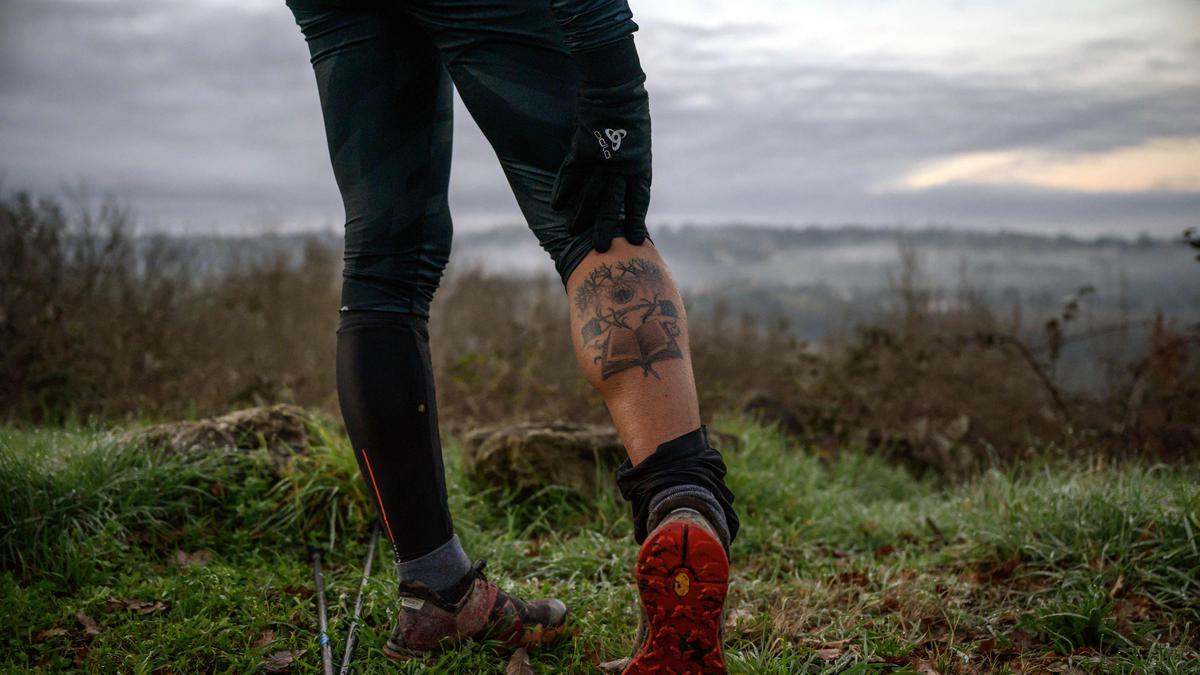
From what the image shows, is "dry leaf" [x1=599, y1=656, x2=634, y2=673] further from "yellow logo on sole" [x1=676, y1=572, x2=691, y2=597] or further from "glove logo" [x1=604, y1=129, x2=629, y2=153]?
"glove logo" [x1=604, y1=129, x2=629, y2=153]

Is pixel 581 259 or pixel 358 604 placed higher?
pixel 581 259

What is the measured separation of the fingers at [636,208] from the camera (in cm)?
165

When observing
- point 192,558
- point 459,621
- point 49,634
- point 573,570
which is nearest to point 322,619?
point 459,621

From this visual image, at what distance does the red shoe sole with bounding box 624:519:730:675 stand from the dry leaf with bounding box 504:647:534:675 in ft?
1.71

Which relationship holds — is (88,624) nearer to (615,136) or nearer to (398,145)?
(398,145)

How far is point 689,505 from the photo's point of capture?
1.53 metres

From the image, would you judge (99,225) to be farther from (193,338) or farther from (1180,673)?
(1180,673)

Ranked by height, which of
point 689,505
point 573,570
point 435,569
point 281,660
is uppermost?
point 689,505

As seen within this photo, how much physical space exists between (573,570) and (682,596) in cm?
139

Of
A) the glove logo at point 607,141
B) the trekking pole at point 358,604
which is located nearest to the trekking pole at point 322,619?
the trekking pole at point 358,604

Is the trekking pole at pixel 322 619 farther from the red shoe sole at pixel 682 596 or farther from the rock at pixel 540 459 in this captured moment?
the rock at pixel 540 459

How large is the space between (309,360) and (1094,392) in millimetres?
6498

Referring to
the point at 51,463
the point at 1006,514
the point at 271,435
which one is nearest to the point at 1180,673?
the point at 1006,514

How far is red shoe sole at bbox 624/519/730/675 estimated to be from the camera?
1451mm
